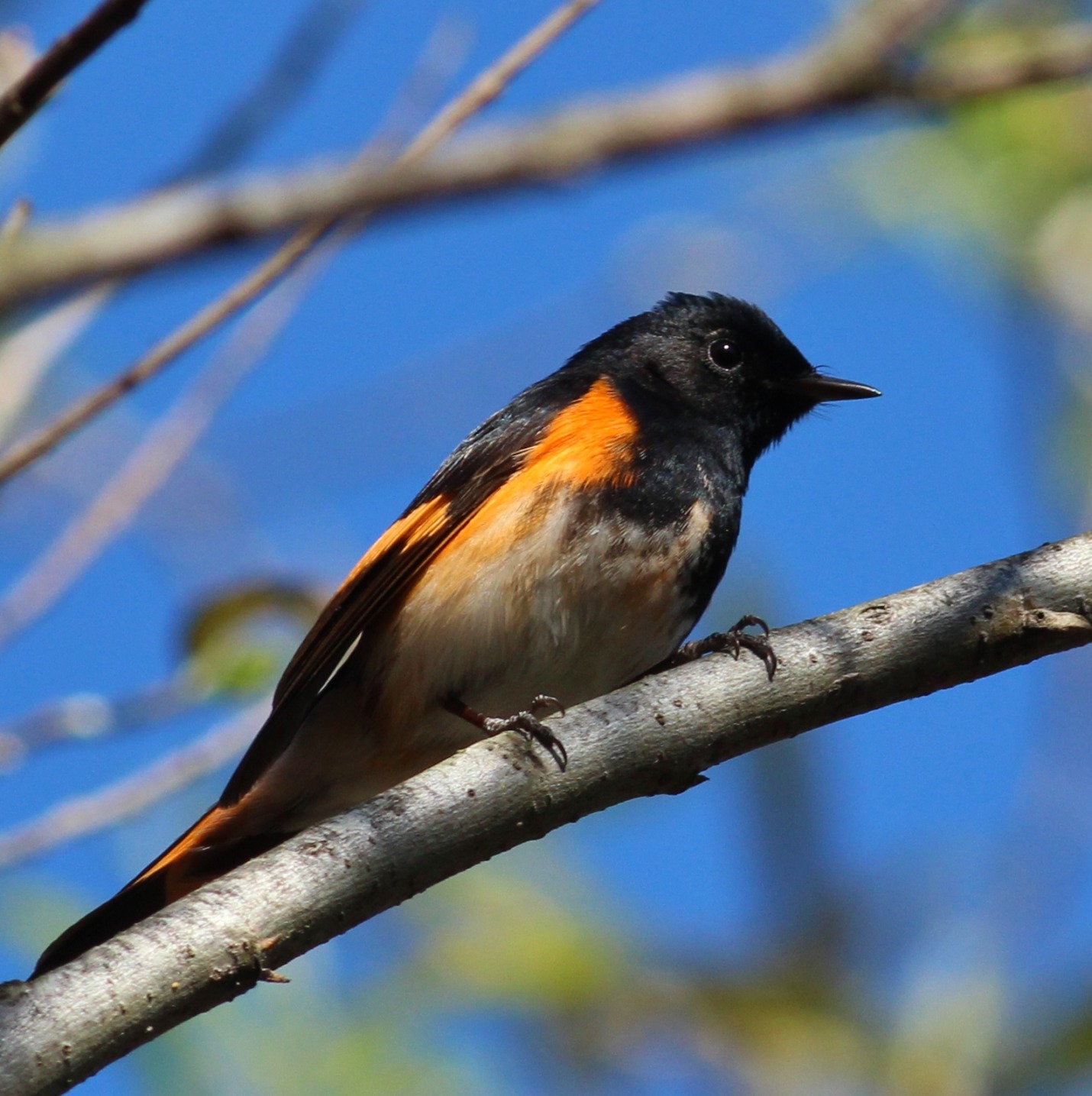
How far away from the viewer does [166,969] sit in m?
2.50

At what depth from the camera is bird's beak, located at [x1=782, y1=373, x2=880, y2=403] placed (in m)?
5.28

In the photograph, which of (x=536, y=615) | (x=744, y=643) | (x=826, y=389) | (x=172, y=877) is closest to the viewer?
(x=744, y=643)

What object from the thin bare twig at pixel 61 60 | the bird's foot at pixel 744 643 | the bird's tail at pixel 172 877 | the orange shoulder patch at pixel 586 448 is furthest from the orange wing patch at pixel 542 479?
the thin bare twig at pixel 61 60

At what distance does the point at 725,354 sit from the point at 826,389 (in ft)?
1.22

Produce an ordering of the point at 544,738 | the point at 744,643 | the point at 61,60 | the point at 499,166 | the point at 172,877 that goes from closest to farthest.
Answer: the point at 499,166
the point at 61,60
the point at 544,738
the point at 744,643
the point at 172,877

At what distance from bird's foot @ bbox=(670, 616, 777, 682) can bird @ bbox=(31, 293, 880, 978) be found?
376 millimetres

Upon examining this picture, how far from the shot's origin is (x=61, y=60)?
2.08 metres

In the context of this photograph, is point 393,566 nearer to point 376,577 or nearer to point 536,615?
point 376,577

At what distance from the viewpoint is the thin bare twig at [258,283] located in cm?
261

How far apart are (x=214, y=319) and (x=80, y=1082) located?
4.14ft

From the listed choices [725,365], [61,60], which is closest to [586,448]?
[725,365]

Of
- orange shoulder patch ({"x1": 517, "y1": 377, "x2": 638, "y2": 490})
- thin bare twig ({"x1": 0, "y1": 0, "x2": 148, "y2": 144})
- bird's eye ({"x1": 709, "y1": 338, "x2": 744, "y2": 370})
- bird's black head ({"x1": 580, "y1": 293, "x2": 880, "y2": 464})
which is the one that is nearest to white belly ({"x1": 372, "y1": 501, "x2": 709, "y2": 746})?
orange shoulder patch ({"x1": 517, "y1": 377, "x2": 638, "y2": 490})

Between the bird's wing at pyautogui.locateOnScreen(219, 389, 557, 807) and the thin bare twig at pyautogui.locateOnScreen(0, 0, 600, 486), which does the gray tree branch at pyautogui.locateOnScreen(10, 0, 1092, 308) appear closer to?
the thin bare twig at pyautogui.locateOnScreen(0, 0, 600, 486)

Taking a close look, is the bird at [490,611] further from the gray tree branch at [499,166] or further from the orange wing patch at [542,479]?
the gray tree branch at [499,166]
